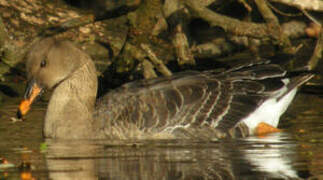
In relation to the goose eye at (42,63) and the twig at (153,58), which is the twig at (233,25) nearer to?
the twig at (153,58)

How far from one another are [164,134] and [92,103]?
1116 mm

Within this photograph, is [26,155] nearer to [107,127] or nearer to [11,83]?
[107,127]

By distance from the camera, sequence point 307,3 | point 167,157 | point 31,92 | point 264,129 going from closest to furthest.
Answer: point 167,157 → point 31,92 → point 264,129 → point 307,3

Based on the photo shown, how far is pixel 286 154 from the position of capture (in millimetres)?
9102

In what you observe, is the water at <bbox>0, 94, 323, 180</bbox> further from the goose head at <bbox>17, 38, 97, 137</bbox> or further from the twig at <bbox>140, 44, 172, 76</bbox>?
the twig at <bbox>140, 44, 172, 76</bbox>

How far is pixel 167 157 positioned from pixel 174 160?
230mm

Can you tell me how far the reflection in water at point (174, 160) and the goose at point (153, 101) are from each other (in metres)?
0.43

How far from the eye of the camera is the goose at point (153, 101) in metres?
10.6

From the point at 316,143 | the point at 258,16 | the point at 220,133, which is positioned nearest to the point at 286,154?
the point at 316,143

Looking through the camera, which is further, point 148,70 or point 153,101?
point 148,70

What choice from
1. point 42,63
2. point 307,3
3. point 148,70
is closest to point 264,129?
point 307,3

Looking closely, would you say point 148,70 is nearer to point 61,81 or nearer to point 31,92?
point 61,81

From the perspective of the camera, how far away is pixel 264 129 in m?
11.1

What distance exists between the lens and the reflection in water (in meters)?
8.13
